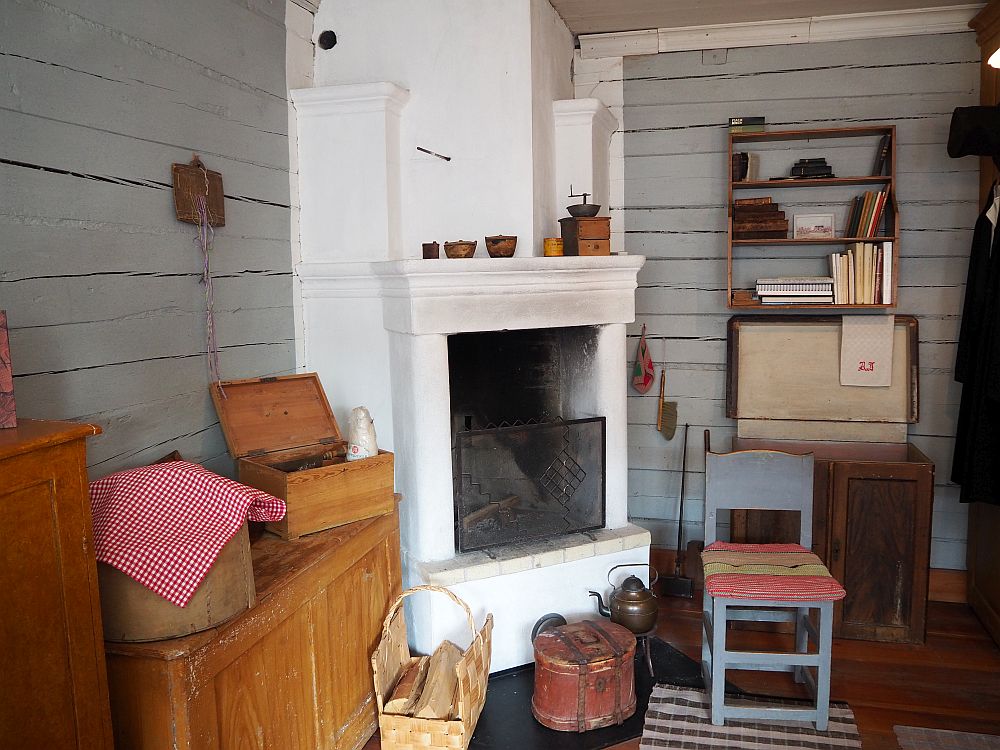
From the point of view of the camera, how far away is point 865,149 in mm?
3604

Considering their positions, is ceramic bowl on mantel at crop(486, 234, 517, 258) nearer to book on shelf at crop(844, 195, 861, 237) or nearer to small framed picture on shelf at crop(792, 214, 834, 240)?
small framed picture on shelf at crop(792, 214, 834, 240)

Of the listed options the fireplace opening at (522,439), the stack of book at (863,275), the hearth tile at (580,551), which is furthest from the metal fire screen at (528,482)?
the stack of book at (863,275)

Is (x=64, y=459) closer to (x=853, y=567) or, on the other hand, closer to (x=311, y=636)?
(x=311, y=636)

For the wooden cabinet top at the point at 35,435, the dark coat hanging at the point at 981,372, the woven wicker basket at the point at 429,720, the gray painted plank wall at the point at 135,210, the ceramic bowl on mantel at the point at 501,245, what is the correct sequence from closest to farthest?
the wooden cabinet top at the point at 35,435 → the gray painted plank wall at the point at 135,210 → the woven wicker basket at the point at 429,720 → the ceramic bowl on mantel at the point at 501,245 → the dark coat hanging at the point at 981,372

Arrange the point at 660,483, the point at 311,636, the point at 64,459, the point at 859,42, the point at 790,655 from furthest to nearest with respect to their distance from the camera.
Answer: the point at 660,483 < the point at 859,42 < the point at 790,655 < the point at 311,636 < the point at 64,459

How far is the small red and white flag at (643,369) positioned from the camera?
3822 millimetres

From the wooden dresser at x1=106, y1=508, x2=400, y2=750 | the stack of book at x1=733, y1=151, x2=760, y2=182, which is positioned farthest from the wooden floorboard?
the stack of book at x1=733, y1=151, x2=760, y2=182

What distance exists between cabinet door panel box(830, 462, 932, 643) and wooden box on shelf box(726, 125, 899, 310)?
0.72m

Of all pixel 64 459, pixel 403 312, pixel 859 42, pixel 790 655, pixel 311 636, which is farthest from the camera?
pixel 859 42

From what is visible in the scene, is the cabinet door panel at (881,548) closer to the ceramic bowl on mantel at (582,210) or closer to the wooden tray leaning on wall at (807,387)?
the wooden tray leaning on wall at (807,387)

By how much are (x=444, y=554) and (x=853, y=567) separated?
162cm

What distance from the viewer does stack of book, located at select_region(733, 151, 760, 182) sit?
3594 mm

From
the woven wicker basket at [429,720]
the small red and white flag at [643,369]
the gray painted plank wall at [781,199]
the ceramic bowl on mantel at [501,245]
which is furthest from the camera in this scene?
the small red and white flag at [643,369]

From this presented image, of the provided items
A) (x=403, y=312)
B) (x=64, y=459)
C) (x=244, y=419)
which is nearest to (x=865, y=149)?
(x=403, y=312)
